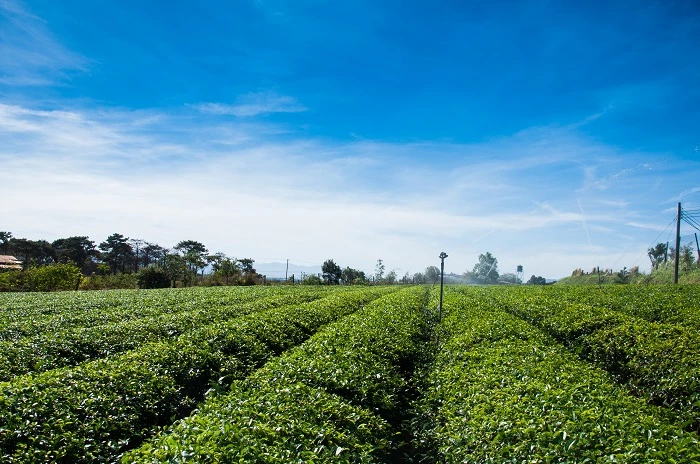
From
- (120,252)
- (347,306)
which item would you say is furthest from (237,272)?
(347,306)

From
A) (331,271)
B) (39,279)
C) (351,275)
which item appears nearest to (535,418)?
(39,279)

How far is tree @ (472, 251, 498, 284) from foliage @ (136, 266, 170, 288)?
302 feet

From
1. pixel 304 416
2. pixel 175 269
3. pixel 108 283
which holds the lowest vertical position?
pixel 108 283

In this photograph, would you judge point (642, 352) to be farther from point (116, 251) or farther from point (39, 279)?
point (116, 251)

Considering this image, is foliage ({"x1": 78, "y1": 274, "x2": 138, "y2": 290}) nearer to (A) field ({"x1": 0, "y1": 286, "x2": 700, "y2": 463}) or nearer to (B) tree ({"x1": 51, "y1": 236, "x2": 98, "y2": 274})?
(B) tree ({"x1": 51, "y1": 236, "x2": 98, "y2": 274})

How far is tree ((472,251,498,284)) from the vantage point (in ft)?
402

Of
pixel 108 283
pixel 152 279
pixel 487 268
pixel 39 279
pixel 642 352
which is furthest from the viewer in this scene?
pixel 487 268

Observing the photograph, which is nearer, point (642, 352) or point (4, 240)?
point (642, 352)

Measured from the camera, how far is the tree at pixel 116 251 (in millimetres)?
85688

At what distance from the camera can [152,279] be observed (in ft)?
169

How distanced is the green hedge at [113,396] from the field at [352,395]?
26 millimetres

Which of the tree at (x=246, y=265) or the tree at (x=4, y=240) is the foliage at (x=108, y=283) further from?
the tree at (x=4, y=240)

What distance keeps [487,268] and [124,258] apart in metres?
99.7

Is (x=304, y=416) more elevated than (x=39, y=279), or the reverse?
(x=304, y=416)
